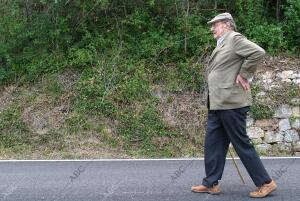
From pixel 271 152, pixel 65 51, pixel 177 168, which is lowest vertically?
pixel 271 152

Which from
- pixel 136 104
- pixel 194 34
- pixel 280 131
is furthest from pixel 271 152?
pixel 194 34

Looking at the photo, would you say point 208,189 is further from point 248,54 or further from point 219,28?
point 219,28

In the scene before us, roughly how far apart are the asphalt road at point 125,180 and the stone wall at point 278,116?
1514 millimetres

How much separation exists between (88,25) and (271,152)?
5.48m

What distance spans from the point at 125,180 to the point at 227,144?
1.47 meters

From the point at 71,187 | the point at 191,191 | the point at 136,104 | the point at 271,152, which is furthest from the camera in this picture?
the point at 136,104

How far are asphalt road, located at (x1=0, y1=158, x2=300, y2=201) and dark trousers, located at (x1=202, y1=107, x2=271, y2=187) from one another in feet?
0.78

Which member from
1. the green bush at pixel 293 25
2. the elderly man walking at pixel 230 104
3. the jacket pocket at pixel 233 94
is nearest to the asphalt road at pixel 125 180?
the elderly man walking at pixel 230 104

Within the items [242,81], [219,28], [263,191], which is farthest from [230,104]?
[263,191]

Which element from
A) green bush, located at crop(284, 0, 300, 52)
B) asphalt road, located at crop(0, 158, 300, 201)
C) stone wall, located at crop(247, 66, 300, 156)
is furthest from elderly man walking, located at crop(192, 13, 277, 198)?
green bush, located at crop(284, 0, 300, 52)

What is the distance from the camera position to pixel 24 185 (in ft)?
21.1

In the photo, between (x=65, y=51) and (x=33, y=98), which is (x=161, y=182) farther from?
(x=65, y=51)

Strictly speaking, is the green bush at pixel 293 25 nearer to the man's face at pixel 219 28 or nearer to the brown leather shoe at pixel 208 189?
the man's face at pixel 219 28

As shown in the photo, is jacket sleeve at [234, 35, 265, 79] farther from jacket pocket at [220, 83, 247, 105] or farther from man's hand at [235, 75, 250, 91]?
jacket pocket at [220, 83, 247, 105]
